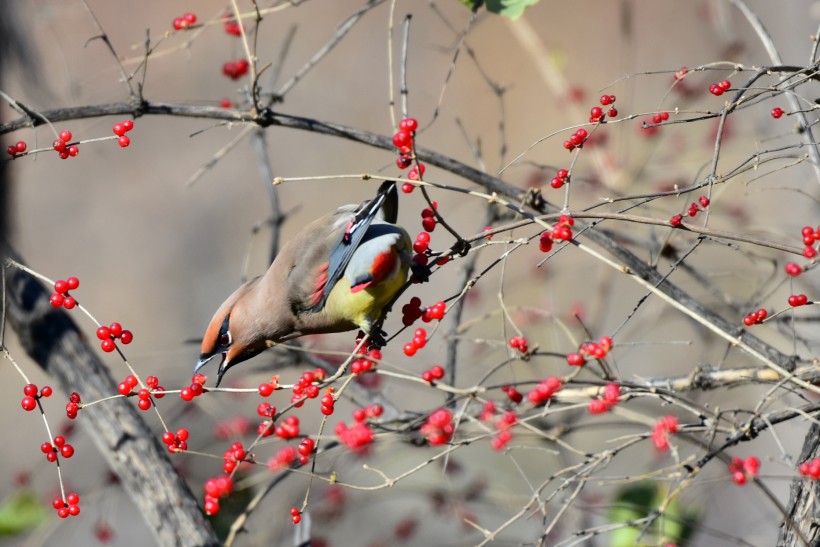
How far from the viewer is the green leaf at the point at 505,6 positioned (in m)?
2.63

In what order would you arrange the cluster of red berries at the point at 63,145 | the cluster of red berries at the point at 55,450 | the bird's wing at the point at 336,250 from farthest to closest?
the bird's wing at the point at 336,250
the cluster of red berries at the point at 63,145
the cluster of red berries at the point at 55,450

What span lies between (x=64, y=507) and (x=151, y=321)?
5.46 m

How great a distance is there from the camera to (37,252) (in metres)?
7.46

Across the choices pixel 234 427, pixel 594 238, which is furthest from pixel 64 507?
pixel 594 238

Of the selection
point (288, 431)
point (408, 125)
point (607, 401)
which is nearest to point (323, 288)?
point (288, 431)

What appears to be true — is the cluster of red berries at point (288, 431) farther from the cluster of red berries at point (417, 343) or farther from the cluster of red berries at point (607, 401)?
the cluster of red berries at point (607, 401)

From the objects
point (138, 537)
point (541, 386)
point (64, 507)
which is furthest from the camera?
point (138, 537)

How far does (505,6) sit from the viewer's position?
2.70 m

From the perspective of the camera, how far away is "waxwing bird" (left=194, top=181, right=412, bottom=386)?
8.23ft

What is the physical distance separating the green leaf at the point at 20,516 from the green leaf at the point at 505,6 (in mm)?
2742

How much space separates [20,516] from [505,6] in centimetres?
287

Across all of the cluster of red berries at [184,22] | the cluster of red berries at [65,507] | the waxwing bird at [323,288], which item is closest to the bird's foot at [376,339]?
the waxwing bird at [323,288]

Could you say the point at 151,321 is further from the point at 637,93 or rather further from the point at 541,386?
the point at 541,386

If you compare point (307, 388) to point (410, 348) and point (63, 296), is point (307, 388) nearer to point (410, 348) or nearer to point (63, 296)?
point (410, 348)
